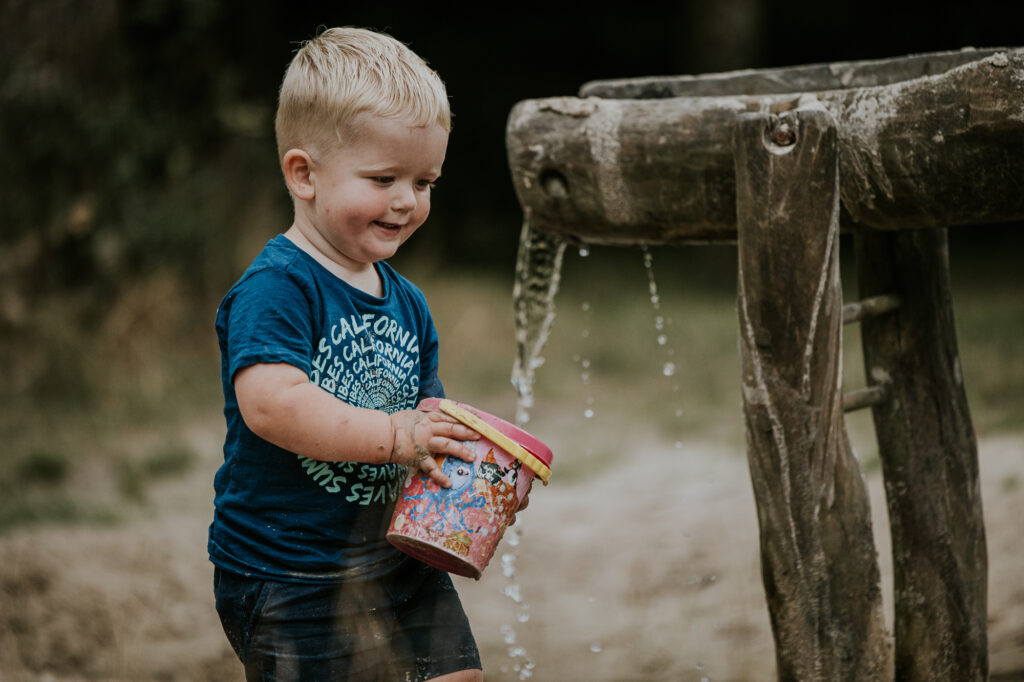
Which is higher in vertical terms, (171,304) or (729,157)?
(171,304)

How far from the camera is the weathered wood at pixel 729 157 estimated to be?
1.91 m

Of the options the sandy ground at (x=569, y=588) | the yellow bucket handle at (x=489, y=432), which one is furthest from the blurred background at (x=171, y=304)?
the yellow bucket handle at (x=489, y=432)

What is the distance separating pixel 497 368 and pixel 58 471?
2207 millimetres

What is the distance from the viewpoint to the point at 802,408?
6.48ft

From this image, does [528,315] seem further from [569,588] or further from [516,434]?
[516,434]

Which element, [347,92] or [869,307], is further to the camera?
[869,307]

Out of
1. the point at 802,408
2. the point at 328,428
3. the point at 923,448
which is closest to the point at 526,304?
the point at 923,448

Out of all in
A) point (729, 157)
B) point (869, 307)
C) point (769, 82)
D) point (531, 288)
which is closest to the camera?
point (729, 157)

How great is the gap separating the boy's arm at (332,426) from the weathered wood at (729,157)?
782 millimetres

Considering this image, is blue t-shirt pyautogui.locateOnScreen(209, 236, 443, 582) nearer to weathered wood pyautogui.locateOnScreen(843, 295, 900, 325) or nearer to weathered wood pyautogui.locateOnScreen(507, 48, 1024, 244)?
weathered wood pyautogui.locateOnScreen(507, 48, 1024, 244)

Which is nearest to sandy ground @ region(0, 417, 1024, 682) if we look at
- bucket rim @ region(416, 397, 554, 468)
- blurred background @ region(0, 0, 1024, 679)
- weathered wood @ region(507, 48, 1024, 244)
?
blurred background @ region(0, 0, 1024, 679)

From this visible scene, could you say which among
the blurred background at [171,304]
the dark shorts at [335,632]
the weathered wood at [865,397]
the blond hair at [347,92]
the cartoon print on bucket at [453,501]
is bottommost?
the dark shorts at [335,632]

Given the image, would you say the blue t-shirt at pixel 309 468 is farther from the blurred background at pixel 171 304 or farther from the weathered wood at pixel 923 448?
the blurred background at pixel 171 304

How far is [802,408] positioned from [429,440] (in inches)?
25.8
